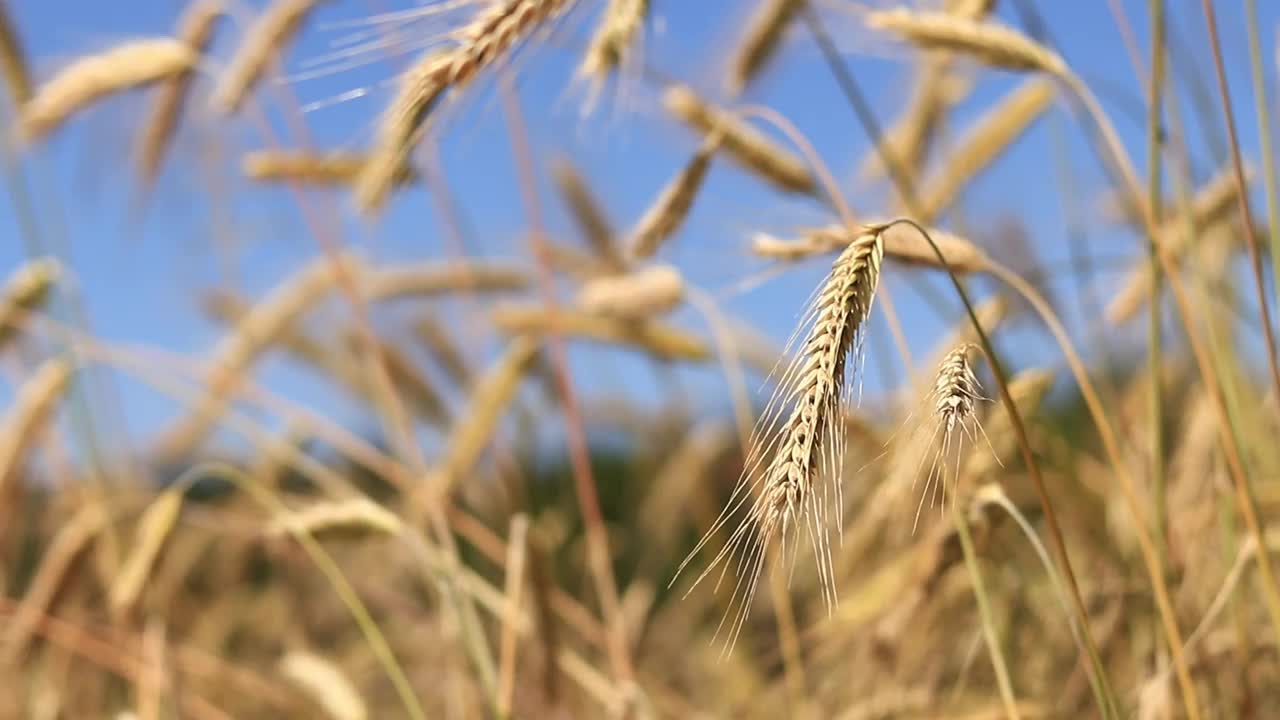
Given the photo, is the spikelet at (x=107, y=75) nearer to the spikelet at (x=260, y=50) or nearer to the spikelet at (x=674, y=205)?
the spikelet at (x=260, y=50)

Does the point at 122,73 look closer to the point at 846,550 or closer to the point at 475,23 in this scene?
the point at 475,23

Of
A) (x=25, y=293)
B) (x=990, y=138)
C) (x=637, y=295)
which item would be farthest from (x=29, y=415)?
(x=990, y=138)

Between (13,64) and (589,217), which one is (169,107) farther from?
(589,217)

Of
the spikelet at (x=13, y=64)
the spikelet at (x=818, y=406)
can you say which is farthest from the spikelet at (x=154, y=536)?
the spikelet at (x=13, y=64)

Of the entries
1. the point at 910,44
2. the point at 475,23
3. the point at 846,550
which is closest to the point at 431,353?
the point at 846,550

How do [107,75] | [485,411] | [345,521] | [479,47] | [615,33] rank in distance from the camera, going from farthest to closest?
[485,411]
[107,75]
[345,521]
[615,33]
[479,47]

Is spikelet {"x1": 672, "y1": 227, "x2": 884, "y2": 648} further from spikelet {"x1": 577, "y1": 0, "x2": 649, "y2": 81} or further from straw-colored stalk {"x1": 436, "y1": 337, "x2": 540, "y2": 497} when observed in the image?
straw-colored stalk {"x1": 436, "y1": 337, "x2": 540, "y2": 497}
